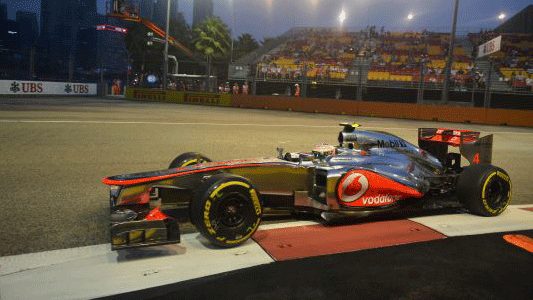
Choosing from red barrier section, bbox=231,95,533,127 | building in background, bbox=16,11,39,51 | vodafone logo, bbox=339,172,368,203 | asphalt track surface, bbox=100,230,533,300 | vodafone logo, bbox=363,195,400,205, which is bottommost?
asphalt track surface, bbox=100,230,533,300

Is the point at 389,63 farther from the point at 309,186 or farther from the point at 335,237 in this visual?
the point at 335,237

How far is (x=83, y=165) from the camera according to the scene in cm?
685

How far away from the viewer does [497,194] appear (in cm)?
498

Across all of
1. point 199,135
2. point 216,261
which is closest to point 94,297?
point 216,261

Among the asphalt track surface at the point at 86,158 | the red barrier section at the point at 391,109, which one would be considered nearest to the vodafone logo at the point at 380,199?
the asphalt track surface at the point at 86,158

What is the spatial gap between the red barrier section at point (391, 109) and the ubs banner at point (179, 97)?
40.4 inches

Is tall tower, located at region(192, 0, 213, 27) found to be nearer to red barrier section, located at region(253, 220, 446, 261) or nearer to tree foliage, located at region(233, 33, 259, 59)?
tree foliage, located at region(233, 33, 259, 59)

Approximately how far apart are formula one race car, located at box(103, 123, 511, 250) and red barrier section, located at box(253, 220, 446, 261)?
167 mm

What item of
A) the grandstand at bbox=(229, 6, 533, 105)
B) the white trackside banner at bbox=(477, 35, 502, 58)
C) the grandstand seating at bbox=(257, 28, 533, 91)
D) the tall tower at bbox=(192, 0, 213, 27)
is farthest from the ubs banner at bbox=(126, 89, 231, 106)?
the tall tower at bbox=(192, 0, 213, 27)

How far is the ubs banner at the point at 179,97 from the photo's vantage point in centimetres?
2823

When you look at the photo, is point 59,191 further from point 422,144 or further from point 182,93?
point 182,93

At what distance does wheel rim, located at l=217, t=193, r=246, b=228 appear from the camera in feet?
11.5

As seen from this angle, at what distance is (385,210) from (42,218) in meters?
3.26

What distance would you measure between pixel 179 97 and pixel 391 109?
1369cm
